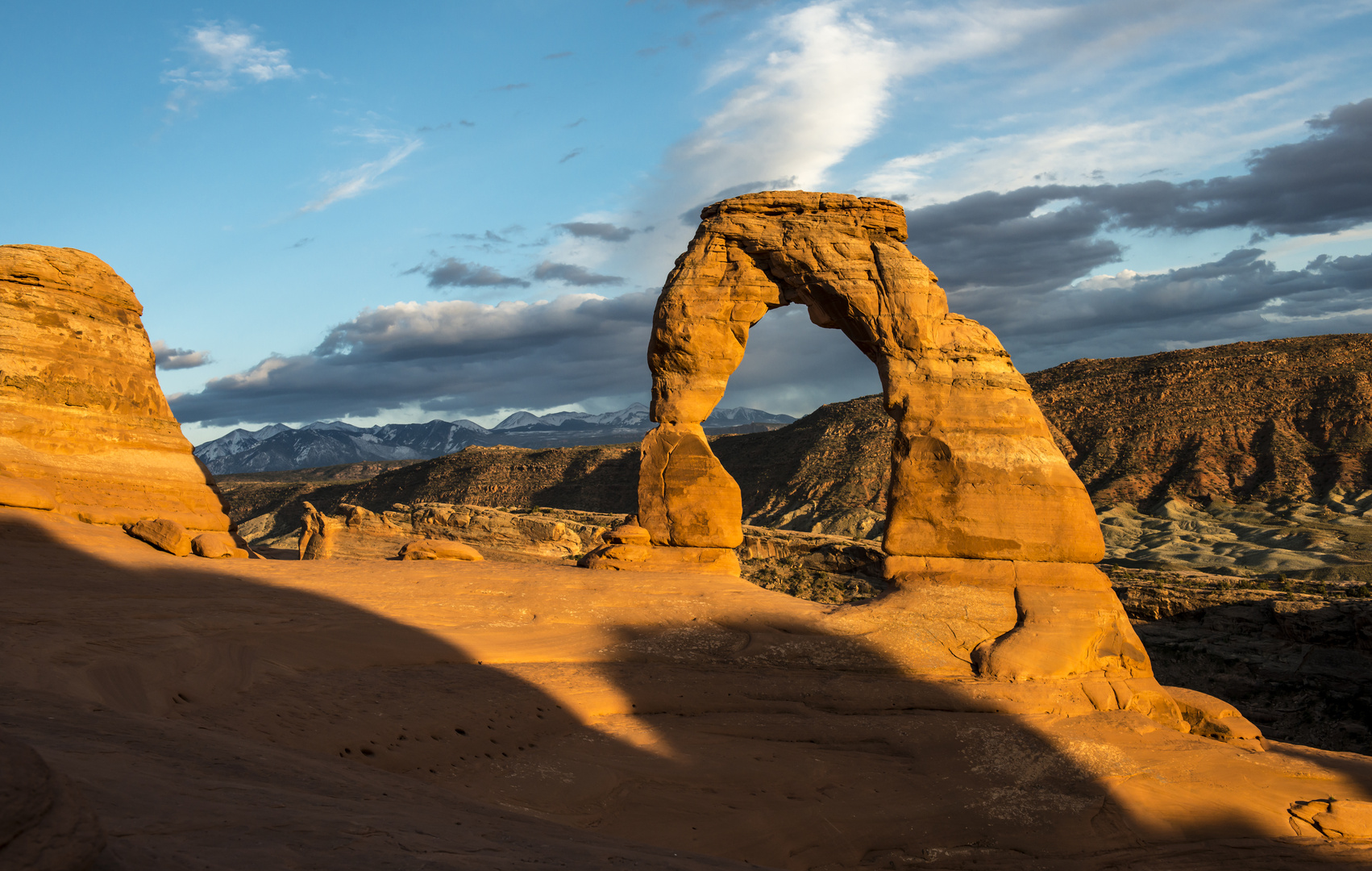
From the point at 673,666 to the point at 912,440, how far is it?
15.1ft

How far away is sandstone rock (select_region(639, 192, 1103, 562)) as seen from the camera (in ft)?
37.4

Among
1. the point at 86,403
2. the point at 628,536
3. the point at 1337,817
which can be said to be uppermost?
the point at 86,403

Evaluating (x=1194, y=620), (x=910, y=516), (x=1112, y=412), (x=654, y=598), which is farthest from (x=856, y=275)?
(x=1112, y=412)

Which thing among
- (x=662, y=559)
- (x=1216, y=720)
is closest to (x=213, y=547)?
(x=662, y=559)

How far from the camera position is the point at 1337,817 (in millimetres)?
7941

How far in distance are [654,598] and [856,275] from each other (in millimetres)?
5480

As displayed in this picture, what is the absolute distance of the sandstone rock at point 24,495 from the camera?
11.0 metres

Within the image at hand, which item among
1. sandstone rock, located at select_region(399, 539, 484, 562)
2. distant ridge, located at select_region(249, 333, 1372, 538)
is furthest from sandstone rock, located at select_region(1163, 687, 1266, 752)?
distant ridge, located at select_region(249, 333, 1372, 538)

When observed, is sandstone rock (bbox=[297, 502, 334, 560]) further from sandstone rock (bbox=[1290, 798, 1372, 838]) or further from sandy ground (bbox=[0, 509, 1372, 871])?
sandstone rock (bbox=[1290, 798, 1372, 838])

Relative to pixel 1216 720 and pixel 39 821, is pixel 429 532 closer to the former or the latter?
pixel 1216 720

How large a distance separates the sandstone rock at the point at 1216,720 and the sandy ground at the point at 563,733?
1.82 feet

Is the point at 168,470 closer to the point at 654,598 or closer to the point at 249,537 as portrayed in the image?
the point at 654,598

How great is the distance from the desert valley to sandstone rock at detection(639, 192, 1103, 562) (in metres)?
0.05

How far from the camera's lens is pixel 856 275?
12.7 meters
